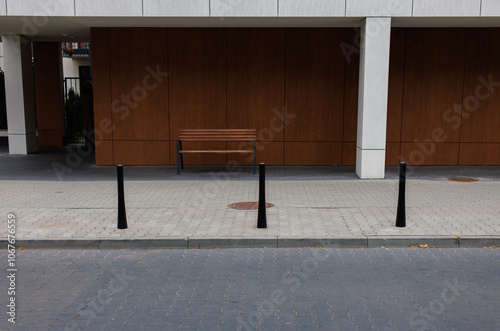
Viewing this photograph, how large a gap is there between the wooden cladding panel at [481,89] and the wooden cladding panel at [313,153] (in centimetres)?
329

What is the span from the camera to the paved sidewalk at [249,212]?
6469mm

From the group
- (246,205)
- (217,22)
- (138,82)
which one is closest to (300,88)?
(217,22)

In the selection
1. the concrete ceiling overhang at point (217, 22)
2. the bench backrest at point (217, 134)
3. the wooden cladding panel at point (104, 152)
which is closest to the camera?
the concrete ceiling overhang at point (217, 22)

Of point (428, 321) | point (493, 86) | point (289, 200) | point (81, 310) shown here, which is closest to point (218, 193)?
point (289, 200)

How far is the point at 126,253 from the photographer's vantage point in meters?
6.22

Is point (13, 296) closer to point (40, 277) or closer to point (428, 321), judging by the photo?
point (40, 277)

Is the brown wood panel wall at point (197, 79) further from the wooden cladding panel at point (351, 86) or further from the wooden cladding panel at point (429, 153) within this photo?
the wooden cladding panel at point (429, 153)

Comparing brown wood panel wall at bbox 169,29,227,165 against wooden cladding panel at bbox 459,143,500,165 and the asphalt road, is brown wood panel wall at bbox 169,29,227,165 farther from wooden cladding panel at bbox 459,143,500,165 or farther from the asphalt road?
the asphalt road

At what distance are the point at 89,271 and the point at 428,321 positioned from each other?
→ 3.67 metres

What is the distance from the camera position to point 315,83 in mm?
12953

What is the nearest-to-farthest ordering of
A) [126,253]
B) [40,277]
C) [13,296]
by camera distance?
[13,296]
[40,277]
[126,253]

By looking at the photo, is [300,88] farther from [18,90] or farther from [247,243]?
[18,90]

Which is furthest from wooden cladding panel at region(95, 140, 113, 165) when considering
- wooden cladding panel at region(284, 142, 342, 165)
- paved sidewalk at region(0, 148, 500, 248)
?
wooden cladding panel at region(284, 142, 342, 165)
